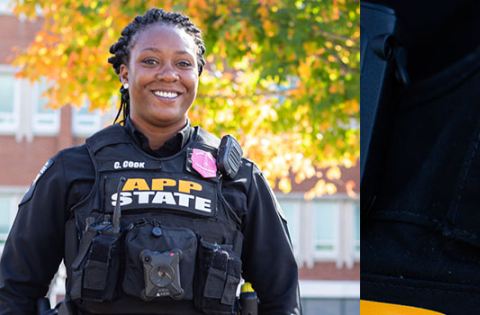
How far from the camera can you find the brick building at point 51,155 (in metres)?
16.7

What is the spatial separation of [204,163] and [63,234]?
0.46 metres

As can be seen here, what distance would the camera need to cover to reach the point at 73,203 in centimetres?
215

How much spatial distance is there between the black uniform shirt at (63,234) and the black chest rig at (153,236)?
5cm

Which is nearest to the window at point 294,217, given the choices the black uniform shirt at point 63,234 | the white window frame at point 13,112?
the white window frame at point 13,112

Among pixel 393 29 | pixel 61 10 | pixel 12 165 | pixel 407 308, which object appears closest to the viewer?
pixel 407 308

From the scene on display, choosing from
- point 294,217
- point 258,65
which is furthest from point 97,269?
point 294,217

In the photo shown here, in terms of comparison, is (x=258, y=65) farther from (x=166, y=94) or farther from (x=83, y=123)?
(x=83, y=123)

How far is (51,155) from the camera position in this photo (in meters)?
16.6

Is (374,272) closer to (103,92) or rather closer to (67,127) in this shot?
(103,92)

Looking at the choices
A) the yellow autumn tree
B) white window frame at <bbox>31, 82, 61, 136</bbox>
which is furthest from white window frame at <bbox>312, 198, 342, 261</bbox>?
the yellow autumn tree

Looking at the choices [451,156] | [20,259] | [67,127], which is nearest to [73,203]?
[20,259]

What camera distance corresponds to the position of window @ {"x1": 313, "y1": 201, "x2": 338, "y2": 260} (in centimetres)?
1834

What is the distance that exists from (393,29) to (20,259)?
4.03 feet

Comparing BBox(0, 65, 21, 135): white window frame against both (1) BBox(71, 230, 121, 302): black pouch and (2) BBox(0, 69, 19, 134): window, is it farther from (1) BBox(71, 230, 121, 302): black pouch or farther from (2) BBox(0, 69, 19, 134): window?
(1) BBox(71, 230, 121, 302): black pouch
